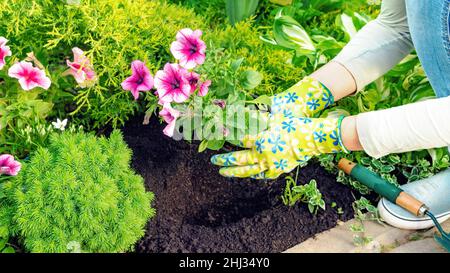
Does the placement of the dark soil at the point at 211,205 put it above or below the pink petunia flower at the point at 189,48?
below

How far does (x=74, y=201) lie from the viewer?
1.55m

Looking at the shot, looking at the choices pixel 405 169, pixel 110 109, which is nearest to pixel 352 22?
pixel 405 169

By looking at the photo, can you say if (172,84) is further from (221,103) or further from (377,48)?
(377,48)

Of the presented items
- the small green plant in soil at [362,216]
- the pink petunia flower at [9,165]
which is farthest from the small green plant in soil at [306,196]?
the pink petunia flower at [9,165]

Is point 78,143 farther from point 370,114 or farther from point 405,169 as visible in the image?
point 405,169

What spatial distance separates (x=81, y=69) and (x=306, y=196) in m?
0.78

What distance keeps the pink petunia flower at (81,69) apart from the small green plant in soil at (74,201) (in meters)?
0.19

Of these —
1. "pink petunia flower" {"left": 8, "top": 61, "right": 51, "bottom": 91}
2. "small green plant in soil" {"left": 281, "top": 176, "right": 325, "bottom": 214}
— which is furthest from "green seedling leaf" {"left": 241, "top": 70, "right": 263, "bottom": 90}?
"pink petunia flower" {"left": 8, "top": 61, "right": 51, "bottom": 91}

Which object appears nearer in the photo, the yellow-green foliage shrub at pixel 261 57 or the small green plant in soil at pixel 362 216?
the small green plant in soil at pixel 362 216

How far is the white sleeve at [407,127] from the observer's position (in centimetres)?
151

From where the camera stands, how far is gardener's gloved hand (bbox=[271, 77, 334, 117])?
1867mm

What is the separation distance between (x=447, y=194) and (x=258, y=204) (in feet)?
1.95

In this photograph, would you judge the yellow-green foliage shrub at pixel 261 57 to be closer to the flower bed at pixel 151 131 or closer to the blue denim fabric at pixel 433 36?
the flower bed at pixel 151 131
